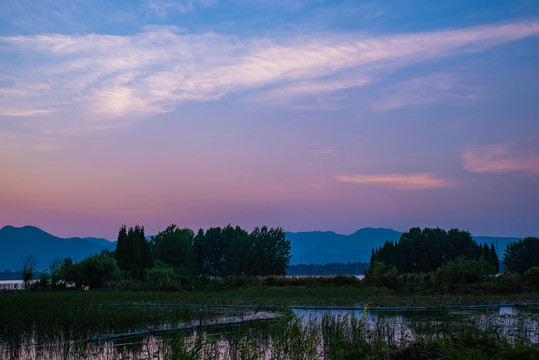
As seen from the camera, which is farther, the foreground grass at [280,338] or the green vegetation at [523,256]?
the green vegetation at [523,256]

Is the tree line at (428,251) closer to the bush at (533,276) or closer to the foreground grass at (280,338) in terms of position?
the bush at (533,276)

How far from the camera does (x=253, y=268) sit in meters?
78.5

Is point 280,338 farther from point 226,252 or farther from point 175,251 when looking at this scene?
point 226,252

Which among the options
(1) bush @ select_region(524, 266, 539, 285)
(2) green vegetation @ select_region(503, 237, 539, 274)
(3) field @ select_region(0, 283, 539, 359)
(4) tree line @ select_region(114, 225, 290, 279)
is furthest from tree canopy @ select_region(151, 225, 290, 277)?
(3) field @ select_region(0, 283, 539, 359)

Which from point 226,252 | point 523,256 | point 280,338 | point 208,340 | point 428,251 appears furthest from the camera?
point 226,252

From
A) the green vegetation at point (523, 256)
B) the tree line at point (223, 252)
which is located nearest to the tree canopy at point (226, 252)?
the tree line at point (223, 252)

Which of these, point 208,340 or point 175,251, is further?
point 175,251

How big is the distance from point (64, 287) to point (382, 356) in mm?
39328

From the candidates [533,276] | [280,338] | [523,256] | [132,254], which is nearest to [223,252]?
[132,254]

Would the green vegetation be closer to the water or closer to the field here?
the field

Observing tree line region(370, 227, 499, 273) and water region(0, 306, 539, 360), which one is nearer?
water region(0, 306, 539, 360)

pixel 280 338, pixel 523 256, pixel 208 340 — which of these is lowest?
pixel 523 256

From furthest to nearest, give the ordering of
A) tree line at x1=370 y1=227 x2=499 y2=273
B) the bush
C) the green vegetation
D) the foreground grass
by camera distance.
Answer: tree line at x1=370 y1=227 x2=499 y2=273 < the green vegetation < the bush < the foreground grass

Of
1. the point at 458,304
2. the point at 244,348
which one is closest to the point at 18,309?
the point at 244,348
